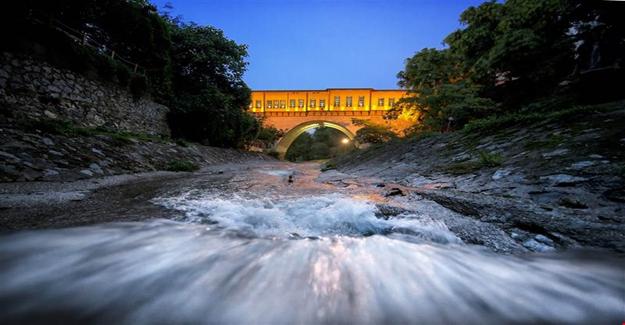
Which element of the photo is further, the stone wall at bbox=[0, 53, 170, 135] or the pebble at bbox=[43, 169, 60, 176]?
the stone wall at bbox=[0, 53, 170, 135]

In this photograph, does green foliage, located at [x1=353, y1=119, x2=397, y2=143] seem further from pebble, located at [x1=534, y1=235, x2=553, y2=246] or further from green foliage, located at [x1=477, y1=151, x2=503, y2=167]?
pebble, located at [x1=534, y1=235, x2=553, y2=246]

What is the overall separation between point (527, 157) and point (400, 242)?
3.22 m

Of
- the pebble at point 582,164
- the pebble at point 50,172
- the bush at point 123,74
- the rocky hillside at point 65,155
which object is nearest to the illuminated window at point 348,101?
the bush at point 123,74

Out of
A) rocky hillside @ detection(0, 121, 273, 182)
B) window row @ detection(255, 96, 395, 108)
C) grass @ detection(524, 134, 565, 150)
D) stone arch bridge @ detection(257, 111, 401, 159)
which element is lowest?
rocky hillside @ detection(0, 121, 273, 182)

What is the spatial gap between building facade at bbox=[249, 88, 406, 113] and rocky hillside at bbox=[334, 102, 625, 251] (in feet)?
96.9

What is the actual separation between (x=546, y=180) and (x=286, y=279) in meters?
3.17

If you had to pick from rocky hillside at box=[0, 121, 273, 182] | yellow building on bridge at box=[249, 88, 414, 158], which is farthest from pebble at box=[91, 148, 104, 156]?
yellow building on bridge at box=[249, 88, 414, 158]

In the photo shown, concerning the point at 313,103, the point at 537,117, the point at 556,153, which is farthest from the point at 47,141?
the point at 313,103

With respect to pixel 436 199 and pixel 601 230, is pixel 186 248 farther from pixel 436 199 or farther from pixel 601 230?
pixel 601 230

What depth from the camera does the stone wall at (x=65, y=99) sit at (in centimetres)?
592

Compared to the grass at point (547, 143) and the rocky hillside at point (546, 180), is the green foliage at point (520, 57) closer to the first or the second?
the rocky hillside at point (546, 180)

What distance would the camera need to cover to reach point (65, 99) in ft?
23.9

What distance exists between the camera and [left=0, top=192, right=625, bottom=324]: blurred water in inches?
31.6

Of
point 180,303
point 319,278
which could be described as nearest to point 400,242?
point 319,278
